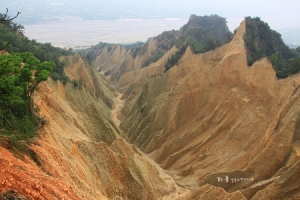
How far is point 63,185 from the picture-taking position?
1173cm

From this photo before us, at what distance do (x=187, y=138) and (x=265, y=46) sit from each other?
54.8 feet

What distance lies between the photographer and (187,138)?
2969cm

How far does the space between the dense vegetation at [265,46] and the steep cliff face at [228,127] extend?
3.21 ft

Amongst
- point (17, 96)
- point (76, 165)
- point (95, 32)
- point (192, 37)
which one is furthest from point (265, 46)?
point (95, 32)

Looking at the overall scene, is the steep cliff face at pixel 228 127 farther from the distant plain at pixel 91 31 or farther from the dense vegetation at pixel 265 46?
the distant plain at pixel 91 31

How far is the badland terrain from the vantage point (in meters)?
15.1

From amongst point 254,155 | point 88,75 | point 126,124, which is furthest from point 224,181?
point 88,75

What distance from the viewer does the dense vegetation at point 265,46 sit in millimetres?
29516

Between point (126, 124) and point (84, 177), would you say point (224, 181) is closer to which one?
point (84, 177)

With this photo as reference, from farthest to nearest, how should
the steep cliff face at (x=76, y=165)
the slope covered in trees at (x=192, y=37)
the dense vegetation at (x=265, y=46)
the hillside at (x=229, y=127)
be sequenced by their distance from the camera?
the slope covered in trees at (x=192, y=37)
the dense vegetation at (x=265, y=46)
the hillside at (x=229, y=127)
the steep cliff face at (x=76, y=165)

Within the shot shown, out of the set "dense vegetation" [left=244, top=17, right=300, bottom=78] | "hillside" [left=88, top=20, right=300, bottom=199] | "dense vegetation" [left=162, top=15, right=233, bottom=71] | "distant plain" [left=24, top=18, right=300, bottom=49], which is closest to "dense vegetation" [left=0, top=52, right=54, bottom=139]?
"hillside" [left=88, top=20, right=300, bottom=199]

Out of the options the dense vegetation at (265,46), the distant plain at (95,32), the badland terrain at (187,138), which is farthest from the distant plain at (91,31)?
the dense vegetation at (265,46)

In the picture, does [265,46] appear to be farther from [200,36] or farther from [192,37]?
[200,36]

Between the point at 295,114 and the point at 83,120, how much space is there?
1791cm
